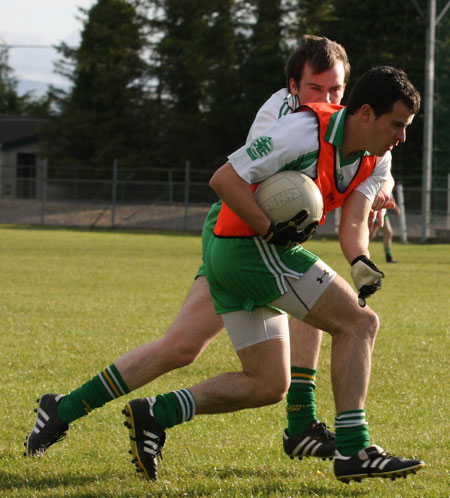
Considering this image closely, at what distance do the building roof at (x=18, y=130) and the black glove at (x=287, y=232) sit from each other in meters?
50.9

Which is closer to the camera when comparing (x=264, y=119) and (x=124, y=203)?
(x=264, y=119)

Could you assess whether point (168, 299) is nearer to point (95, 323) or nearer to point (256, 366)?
point (95, 323)

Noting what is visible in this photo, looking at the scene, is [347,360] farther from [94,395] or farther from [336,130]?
[94,395]

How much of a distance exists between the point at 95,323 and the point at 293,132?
20.2ft

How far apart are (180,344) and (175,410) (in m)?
0.47

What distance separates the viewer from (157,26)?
2063 inches

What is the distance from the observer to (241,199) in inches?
157

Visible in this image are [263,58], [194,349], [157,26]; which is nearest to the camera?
[194,349]

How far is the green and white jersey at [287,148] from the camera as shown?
3986 millimetres

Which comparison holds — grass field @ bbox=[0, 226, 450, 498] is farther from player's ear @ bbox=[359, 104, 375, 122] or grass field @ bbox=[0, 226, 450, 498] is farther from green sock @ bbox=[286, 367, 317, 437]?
player's ear @ bbox=[359, 104, 375, 122]

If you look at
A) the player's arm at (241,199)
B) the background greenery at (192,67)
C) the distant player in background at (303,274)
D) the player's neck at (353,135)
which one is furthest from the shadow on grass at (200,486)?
the background greenery at (192,67)

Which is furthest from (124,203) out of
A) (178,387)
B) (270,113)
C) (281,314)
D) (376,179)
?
(281,314)

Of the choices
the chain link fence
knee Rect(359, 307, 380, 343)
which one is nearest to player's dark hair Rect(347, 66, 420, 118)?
knee Rect(359, 307, 380, 343)

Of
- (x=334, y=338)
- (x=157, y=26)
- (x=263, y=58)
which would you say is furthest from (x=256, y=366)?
(x=157, y=26)
